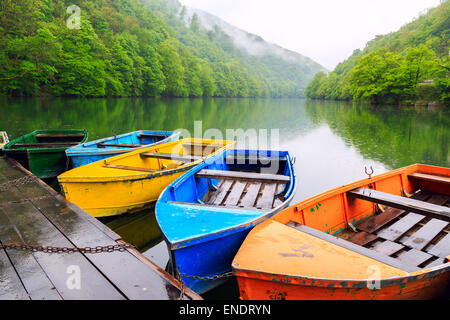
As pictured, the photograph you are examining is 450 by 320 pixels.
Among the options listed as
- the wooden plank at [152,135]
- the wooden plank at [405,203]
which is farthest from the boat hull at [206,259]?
the wooden plank at [152,135]

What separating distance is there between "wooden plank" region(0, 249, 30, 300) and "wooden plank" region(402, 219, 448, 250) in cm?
523

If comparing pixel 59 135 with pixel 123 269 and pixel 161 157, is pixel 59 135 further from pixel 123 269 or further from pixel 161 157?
pixel 123 269

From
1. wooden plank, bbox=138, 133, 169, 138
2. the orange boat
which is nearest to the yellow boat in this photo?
the orange boat

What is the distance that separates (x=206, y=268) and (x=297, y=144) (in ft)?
49.5

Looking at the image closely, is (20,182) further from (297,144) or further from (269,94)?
(269,94)

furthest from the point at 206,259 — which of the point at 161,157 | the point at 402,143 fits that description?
the point at 402,143

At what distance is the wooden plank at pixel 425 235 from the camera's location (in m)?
4.23

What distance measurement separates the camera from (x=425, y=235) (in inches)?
177

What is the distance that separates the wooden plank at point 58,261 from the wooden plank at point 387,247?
12.2ft

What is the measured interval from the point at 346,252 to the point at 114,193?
5.07 metres

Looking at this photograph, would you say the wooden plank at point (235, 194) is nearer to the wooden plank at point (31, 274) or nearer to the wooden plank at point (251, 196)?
the wooden plank at point (251, 196)

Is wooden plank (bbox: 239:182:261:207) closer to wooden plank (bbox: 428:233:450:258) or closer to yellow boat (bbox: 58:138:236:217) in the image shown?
yellow boat (bbox: 58:138:236:217)

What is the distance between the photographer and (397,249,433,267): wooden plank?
3.75 m

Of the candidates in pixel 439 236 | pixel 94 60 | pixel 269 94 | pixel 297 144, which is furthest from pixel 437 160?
pixel 269 94
